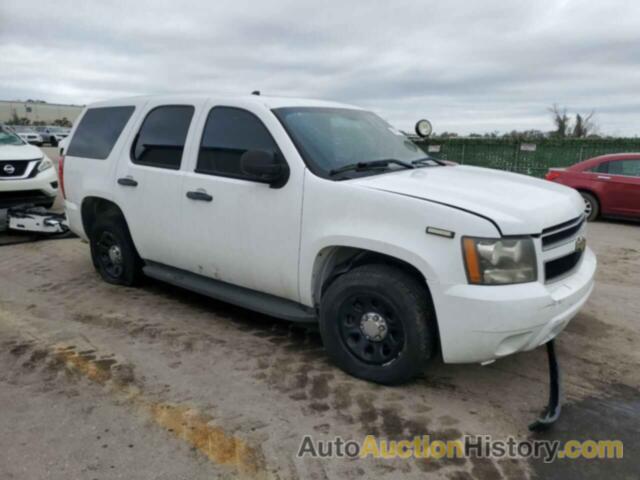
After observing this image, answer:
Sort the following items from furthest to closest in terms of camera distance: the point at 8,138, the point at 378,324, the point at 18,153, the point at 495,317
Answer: the point at 8,138, the point at 18,153, the point at 378,324, the point at 495,317

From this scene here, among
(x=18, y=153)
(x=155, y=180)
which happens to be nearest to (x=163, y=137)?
(x=155, y=180)

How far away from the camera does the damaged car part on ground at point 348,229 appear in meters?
Result: 2.95

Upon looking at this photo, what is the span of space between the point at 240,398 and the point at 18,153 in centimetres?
676

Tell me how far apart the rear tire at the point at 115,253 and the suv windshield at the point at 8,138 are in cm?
443

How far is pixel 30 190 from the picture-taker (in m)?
7.95

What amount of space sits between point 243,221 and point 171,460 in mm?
1772

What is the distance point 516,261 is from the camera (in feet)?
9.61

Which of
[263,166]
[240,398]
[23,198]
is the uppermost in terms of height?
[263,166]

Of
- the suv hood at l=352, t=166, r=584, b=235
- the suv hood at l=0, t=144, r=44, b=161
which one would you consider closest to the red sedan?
the suv hood at l=352, t=166, r=584, b=235

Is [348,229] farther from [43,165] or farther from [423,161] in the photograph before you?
[43,165]

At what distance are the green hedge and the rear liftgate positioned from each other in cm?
1294

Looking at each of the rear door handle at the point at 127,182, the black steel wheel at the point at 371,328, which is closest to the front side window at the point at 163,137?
the rear door handle at the point at 127,182

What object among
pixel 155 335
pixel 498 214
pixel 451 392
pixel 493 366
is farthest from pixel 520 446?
pixel 155 335

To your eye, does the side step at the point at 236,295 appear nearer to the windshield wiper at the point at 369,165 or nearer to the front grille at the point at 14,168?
the windshield wiper at the point at 369,165
